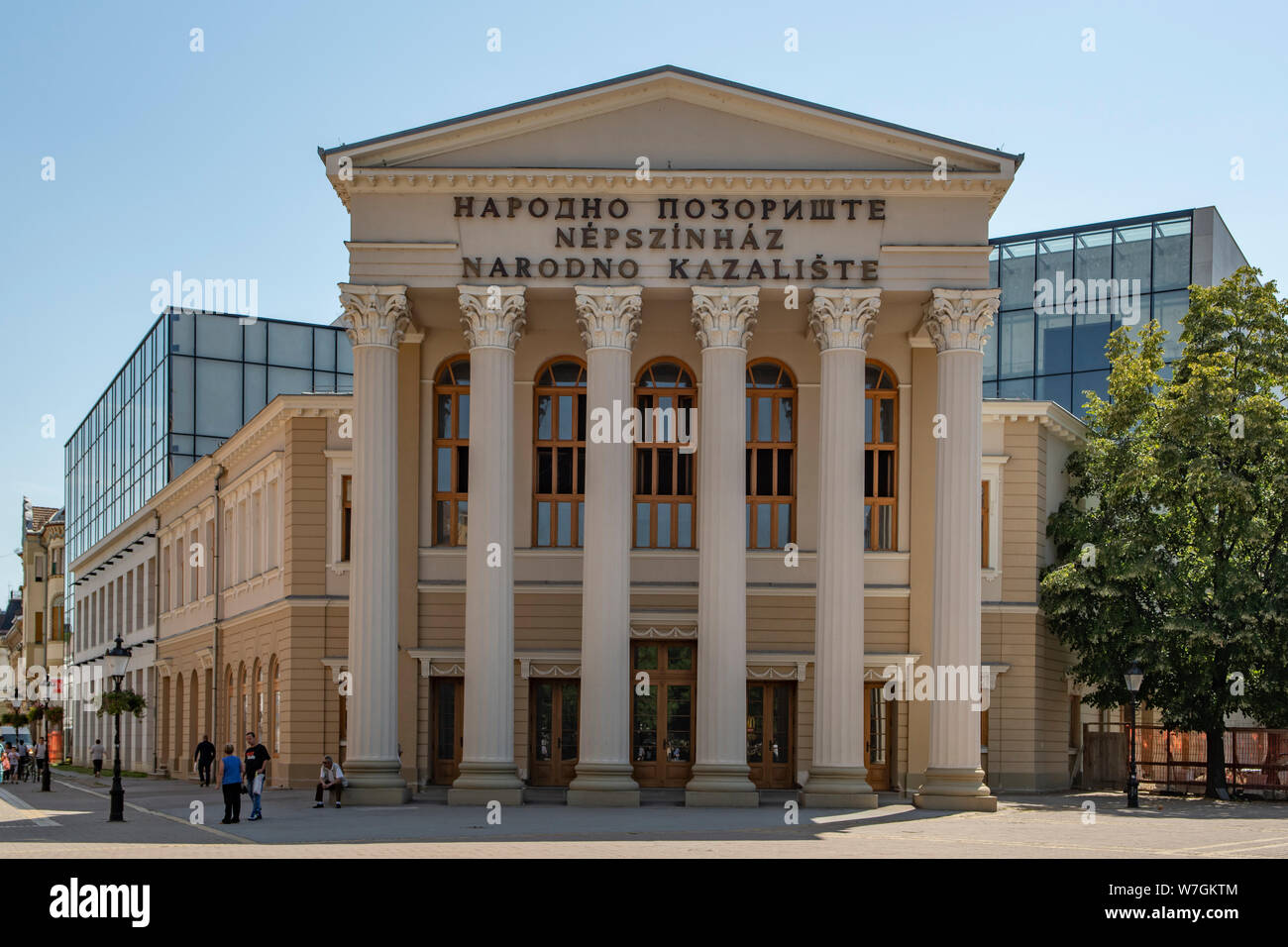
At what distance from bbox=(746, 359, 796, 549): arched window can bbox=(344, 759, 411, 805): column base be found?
10.1 m

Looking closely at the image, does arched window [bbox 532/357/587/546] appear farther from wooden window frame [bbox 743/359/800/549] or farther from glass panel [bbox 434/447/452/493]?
wooden window frame [bbox 743/359/800/549]

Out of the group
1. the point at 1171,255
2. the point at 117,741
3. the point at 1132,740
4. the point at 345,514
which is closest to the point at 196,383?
the point at 345,514

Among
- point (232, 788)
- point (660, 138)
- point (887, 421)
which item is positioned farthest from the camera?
point (887, 421)

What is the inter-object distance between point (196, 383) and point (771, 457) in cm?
4329

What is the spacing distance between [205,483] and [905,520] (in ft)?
87.5

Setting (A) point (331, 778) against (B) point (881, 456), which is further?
(B) point (881, 456)

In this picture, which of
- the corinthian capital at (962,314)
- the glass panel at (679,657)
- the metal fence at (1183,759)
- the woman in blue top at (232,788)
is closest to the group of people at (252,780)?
the woman in blue top at (232,788)

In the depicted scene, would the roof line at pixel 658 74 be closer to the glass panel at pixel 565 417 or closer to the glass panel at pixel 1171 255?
the glass panel at pixel 565 417

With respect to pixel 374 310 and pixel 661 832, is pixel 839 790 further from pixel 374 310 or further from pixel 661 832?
pixel 374 310

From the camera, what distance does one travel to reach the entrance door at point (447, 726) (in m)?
37.9

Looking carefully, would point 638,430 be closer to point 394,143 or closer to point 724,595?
point 724,595

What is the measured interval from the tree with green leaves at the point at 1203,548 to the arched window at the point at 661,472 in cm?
936

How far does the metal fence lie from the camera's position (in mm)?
39438

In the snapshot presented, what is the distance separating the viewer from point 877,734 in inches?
1491
